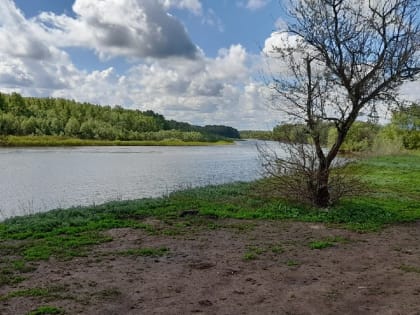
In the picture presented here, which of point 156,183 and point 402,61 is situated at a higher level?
point 402,61

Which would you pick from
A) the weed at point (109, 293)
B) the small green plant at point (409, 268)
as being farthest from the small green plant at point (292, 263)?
the weed at point (109, 293)

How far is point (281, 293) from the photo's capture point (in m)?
5.54

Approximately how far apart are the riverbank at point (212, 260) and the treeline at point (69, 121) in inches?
3673

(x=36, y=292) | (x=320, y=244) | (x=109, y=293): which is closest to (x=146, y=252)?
(x=109, y=293)

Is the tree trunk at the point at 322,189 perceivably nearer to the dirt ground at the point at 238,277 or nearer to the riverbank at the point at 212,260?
the riverbank at the point at 212,260

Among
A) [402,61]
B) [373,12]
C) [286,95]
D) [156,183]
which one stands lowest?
[156,183]

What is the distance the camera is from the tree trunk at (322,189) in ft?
39.1

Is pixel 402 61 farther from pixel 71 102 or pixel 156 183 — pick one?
pixel 71 102

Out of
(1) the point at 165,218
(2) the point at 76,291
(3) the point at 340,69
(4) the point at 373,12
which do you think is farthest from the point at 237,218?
(4) the point at 373,12

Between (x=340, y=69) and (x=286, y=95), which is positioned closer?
(x=340, y=69)

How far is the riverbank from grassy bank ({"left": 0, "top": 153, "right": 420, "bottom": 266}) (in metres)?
0.04

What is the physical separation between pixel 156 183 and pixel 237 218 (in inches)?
541

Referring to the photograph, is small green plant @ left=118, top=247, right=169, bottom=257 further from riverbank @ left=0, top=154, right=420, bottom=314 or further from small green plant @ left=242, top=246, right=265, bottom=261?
small green plant @ left=242, top=246, right=265, bottom=261

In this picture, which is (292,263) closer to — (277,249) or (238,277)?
(277,249)
